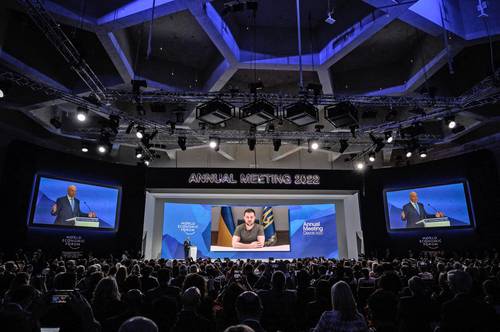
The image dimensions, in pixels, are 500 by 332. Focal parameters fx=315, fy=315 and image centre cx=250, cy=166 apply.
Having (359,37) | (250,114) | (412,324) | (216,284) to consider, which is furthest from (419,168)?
(412,324)

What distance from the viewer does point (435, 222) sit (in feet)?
47.3

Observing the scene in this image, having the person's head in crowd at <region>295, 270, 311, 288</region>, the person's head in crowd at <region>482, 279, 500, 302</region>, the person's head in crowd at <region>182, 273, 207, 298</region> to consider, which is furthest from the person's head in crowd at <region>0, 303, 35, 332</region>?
the person's head in crowd at <region>482, 279, 500, 302</region>

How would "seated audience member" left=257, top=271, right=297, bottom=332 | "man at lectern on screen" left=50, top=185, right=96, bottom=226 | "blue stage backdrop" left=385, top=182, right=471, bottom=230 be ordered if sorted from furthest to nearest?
"blue stage backdrop" left=385, top=182, right=471, bottom=230 < "man at lectern on screen" left=50, top=185, right=96, bottom=226 < "seated audience member" left=257, top=271, right=297, bottom=332

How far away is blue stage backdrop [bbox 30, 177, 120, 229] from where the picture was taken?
12.4m

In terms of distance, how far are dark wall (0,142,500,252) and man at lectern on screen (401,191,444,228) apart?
1.73ft

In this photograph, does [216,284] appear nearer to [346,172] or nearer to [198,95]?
[198,95]

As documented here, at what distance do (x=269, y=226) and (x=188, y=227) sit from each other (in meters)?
4.53

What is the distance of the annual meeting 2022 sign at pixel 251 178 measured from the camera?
48.8ft

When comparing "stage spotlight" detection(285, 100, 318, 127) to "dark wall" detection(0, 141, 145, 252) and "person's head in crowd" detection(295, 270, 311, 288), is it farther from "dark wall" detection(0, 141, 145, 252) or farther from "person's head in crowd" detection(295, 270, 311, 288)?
"dark wall" detection(0, 141, 145, 252)

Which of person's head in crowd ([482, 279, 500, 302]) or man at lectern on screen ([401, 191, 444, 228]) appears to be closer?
person's head in crowd ([482, 279, 500, 302])

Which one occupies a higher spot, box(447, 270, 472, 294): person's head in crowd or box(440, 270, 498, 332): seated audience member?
box(447, 270, 472, 294): person's head in crowd

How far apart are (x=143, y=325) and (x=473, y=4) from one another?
11.1m

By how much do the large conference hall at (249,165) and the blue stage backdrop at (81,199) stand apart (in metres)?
0.06

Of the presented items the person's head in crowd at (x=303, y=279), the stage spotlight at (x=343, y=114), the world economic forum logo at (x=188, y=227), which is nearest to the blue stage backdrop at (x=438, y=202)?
the stage spotlight at (x=343, y=114)
